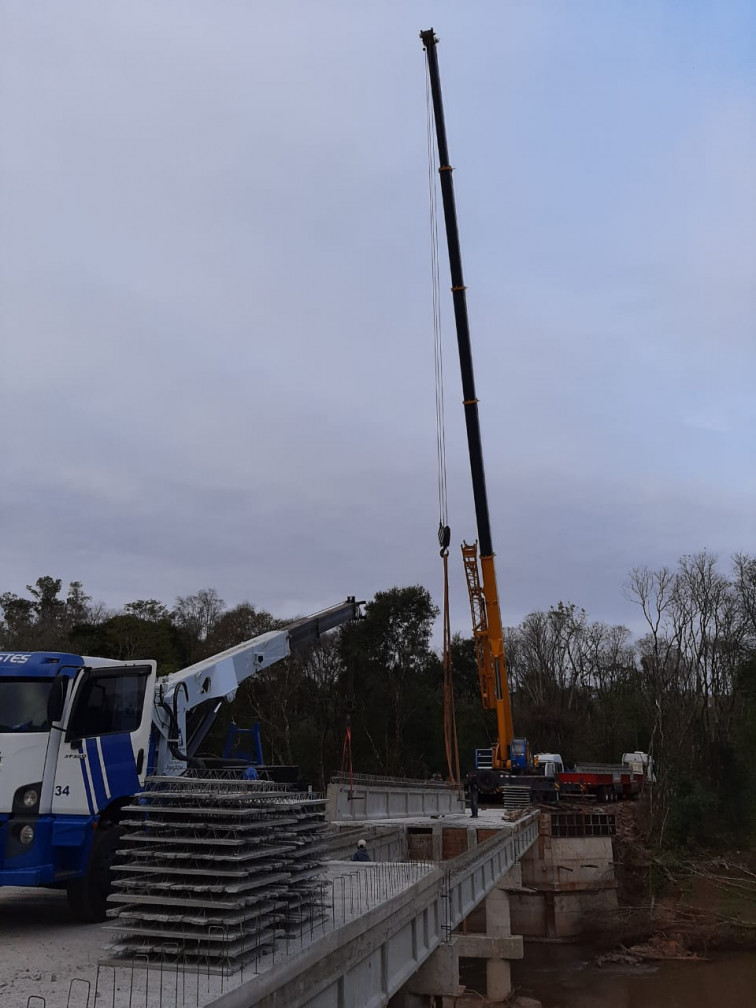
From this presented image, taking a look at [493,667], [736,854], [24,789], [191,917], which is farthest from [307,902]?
[736,854]

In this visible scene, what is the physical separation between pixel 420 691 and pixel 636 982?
29.8m

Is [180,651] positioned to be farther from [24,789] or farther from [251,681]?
[24,789]

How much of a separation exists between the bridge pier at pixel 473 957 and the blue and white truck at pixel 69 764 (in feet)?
18.8

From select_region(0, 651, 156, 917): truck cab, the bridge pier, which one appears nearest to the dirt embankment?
the bridge pier

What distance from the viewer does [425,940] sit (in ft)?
36.1

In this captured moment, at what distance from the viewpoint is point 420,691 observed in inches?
2176

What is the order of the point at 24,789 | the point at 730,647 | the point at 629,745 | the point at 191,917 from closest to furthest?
the point at 191,917
the point at 24,789
the point at 730,647
the point at 629,745

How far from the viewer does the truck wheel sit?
903cm

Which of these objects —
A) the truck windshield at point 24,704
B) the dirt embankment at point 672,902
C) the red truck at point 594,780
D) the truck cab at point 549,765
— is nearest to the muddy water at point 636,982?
the dirt embankment at point 672,902

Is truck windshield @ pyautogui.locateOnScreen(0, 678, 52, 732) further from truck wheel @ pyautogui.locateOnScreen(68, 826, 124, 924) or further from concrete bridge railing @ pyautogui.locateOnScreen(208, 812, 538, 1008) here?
concrete bridge railing @ pyautogui.locateOnScreen(208, 812, 538, 1008)

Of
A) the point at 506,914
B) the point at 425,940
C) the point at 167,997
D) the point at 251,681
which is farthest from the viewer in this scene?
the point at 251,681

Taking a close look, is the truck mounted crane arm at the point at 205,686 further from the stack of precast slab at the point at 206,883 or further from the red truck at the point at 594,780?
the red truck at the point at 594,780

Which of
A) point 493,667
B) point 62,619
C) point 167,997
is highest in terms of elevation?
point 62,619

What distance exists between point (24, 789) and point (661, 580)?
5318 centimetres
